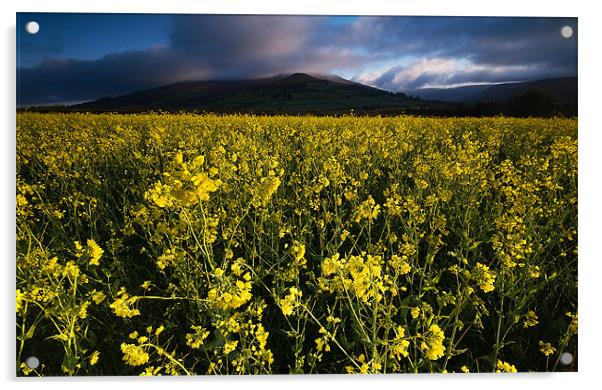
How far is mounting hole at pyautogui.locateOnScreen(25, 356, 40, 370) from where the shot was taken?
2.13 meters

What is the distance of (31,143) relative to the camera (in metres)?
2.29

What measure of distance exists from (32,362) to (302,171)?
1.77 metres

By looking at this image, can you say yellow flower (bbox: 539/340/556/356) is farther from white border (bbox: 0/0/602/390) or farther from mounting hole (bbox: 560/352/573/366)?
white border (bbox: 0/0/602/390)

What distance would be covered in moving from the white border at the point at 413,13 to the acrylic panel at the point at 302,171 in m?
0.06

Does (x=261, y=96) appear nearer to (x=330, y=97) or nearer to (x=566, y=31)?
(x=330, y=97)

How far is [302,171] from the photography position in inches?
107

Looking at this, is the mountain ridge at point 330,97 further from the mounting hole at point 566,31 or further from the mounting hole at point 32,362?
the mounting hole at point 32,362

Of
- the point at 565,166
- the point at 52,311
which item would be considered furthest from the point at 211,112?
the point at 565,166

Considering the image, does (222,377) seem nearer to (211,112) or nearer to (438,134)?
(211,112)

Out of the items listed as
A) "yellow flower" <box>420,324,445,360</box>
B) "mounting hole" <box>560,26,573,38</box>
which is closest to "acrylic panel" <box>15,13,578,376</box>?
"mounting hole" <box>560,26,573,38</box>

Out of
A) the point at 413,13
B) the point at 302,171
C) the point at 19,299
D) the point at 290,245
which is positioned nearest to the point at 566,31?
the point at 413,13

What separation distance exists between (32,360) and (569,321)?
274 centimetres

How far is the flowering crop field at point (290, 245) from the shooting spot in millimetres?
1851

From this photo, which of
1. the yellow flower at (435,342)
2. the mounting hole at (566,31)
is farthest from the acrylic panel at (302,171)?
the yellow flower at (435,342)
